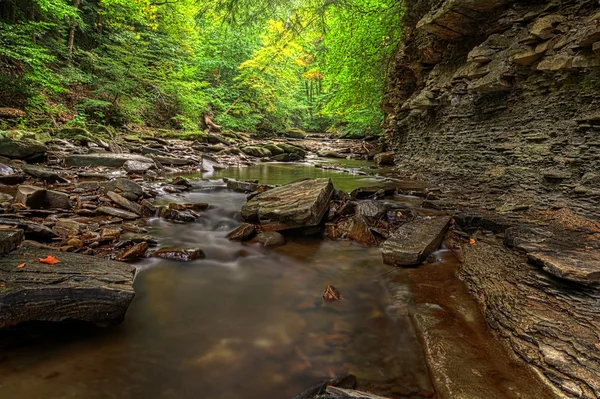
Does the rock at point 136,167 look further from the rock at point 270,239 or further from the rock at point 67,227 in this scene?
the rock at point 270,239

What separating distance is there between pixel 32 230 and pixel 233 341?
2605mm

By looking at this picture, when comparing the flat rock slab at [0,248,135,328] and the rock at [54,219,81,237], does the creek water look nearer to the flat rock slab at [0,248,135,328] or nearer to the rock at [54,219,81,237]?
the flat rock slab at [0,248,135,328]

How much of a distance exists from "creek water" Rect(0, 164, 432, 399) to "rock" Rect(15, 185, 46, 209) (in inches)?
86.7

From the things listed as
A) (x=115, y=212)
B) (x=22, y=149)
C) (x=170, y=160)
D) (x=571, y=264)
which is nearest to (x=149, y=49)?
(x=170, y=160)

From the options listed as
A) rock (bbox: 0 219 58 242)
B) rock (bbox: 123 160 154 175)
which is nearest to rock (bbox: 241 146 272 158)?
rock (bbox: 123 160 154 175)

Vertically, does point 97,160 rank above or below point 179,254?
above

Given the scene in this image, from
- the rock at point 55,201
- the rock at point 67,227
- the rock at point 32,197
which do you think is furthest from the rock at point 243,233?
the rock at point 32,197

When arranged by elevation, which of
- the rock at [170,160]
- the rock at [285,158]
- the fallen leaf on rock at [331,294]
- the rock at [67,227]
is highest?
the rock at [285,158]

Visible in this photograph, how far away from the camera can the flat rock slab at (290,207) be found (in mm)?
4367

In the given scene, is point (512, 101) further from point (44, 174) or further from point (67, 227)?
point (44, 174)

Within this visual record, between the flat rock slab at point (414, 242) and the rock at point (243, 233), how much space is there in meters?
1.92

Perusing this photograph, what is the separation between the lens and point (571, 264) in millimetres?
2521

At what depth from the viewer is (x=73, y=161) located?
7.93 meters

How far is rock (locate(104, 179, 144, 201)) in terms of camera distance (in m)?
5.40
